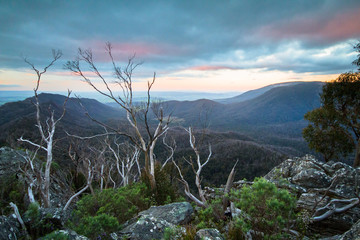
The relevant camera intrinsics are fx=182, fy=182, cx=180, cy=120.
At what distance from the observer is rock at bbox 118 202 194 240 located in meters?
4.75

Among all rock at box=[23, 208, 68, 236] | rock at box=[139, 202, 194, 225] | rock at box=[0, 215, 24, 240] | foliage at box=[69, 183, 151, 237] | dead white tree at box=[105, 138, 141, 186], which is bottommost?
dead white tree at box=[105, 138, 141, 186]

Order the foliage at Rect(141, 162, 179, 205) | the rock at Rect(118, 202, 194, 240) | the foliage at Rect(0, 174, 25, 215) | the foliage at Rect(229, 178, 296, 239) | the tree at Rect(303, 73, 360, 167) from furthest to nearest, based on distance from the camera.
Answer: the tree at Rect(303, 73, 360, 167) < the foliage at Rect(141, 162, 179, 205) < the foliage at Rect(0, 174, 25, 215) < the rock at Rect(118, 202, 194, 240) < the foliage at Rect(229, 178, 296, 239)

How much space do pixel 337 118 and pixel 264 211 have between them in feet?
48.0

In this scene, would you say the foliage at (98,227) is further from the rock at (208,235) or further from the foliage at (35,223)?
the rock at (208,235)

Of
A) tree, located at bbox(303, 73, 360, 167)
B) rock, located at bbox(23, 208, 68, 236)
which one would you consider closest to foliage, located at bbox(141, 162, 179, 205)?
rock, located at bbox(23, 208, 68, 236)

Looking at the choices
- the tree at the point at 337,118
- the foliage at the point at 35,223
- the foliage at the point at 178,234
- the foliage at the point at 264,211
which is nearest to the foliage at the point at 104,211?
the foliage at the point at 35,223

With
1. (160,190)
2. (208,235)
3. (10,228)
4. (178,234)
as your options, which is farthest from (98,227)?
(160,190)

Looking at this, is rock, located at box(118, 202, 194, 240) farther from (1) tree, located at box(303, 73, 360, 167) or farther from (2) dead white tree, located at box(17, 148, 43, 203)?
(1) tree, located at box(303, 73, 360, 167)

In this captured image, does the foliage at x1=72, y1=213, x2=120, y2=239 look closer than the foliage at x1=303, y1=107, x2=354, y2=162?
Yes

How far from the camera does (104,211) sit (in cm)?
722

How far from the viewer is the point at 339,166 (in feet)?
28.7

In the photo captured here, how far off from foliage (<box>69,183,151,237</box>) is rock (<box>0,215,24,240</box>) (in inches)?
48.5

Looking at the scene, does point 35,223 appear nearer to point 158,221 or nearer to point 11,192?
point 158,221

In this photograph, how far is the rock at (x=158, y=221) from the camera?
4.75 metres
